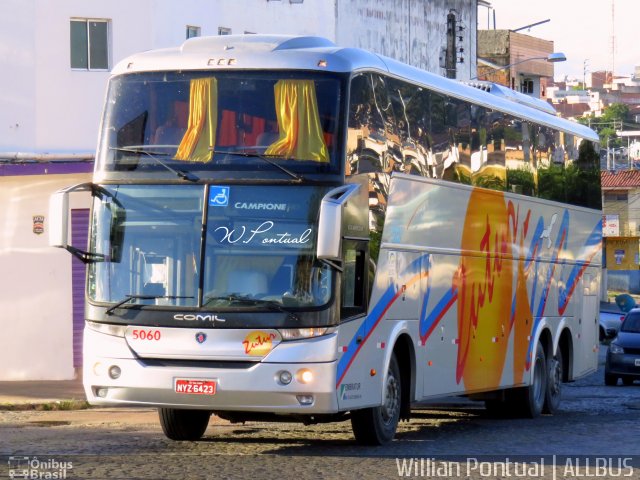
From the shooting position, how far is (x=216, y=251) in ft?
40.3

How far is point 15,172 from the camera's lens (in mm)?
22953

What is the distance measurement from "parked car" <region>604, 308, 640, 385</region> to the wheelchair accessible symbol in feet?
57.0

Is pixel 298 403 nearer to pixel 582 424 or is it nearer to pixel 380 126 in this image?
pixel 380 126

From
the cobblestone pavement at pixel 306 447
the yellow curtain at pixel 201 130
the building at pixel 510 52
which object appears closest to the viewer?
the cobblestone pavement at pixel 306 447

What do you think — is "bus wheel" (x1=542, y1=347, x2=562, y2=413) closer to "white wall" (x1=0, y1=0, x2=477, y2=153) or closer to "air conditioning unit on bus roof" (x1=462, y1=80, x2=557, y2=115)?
"air conditioning unit on bus roof" (x1=462, y1=80, x2=557, y2=115)

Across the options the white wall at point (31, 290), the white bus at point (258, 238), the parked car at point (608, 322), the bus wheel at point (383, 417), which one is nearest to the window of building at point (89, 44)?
the white wall at point (31, 290)

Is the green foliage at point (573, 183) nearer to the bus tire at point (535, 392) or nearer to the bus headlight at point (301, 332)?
the bus tire at point (535, 392)

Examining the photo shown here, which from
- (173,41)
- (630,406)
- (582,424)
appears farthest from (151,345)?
(173,41)

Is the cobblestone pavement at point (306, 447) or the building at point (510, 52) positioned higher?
the building at point (510, 52)

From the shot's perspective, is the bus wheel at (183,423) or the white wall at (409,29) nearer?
the bus wheel at (183,423)

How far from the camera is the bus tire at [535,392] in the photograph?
18781 mm

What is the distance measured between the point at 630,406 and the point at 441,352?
22.3ft

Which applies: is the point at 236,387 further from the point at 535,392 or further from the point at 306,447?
the point at 535,392

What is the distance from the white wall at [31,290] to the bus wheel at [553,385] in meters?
8.63
